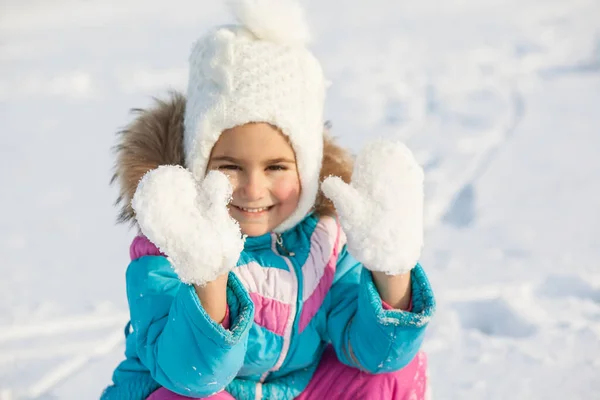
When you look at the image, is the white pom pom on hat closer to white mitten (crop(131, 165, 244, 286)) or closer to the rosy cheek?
the rosy cheek

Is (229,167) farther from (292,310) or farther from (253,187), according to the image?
(292,310)

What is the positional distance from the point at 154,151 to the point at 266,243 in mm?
348

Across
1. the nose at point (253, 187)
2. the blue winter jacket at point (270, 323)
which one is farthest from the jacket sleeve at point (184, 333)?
the nose at point (253, 187)

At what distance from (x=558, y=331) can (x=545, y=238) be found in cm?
78

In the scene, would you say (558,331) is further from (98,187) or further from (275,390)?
(98,187)

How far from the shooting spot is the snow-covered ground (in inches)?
87.1

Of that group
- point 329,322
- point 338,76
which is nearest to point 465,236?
point 329,322

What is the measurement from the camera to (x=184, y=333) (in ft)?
4.35

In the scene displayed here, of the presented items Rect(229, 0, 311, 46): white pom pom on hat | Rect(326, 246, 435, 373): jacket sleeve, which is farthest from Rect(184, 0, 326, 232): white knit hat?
Rect(326, 246, 435, 373): jacket sleeve

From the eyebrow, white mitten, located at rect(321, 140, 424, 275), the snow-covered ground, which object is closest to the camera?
white mitten, located at rect(321, 140, 424, 275)

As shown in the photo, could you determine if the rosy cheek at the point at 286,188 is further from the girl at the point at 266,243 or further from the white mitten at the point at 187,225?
the white mitten at the point at 187,225

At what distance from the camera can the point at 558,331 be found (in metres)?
2.22

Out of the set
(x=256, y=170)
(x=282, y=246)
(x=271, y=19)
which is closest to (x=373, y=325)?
(x=282, y=246)

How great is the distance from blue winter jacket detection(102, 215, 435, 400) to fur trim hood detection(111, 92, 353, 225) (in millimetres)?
137
